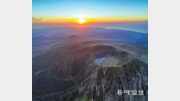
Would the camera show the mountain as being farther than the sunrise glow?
No

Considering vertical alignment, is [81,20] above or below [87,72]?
above

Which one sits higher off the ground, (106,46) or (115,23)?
(115,23)

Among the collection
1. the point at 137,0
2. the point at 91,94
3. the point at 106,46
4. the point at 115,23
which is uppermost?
the point at 137,0

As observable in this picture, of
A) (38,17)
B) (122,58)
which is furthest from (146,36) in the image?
(38,17)

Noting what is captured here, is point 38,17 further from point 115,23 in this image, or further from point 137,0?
point 137,0

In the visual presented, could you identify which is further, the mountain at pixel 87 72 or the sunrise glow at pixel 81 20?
the sunrise glow at pixel 81 20

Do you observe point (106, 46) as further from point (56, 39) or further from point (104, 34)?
point (56, 39)

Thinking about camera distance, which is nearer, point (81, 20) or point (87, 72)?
point (87, 72)

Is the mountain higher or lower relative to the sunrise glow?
lower

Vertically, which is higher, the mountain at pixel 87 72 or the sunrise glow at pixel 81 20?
the sunrise glow at pixel 81 20
